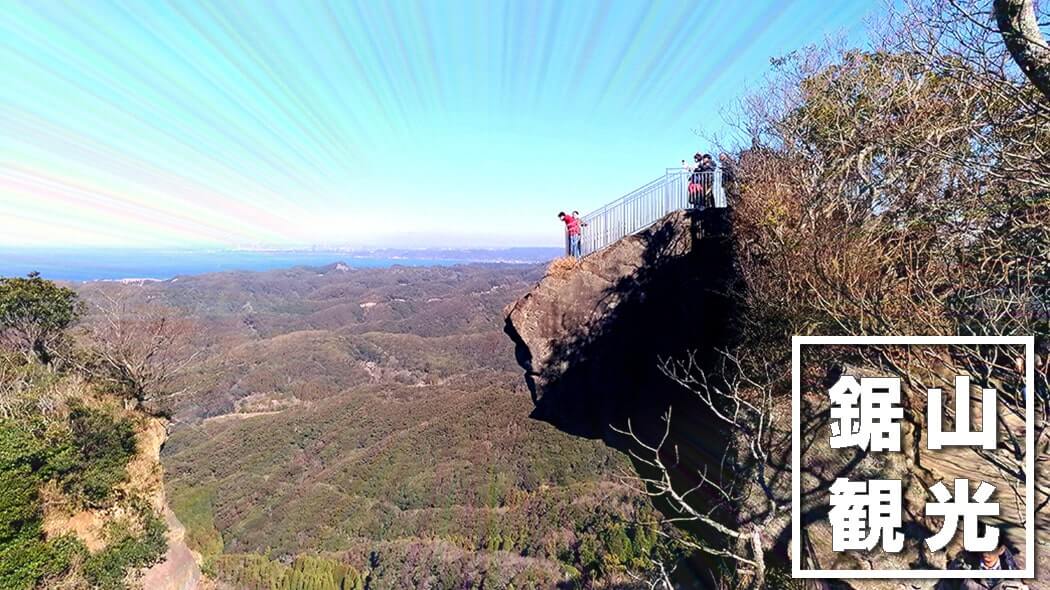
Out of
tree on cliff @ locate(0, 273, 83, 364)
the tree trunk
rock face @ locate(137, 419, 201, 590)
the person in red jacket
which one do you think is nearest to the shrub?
rock face @ locate(137, 419, 201, 590)

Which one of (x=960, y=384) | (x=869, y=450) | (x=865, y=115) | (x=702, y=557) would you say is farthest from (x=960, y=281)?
(x=702, y=557)

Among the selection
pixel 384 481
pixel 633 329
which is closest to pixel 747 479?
pixel 633 329

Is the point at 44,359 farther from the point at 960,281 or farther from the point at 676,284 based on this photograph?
the point at 960,281

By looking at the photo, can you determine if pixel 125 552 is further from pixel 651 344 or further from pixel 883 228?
pixel 883 228

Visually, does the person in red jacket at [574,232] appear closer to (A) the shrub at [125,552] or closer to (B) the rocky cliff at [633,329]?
(B) the rocky cliff at [633,329]

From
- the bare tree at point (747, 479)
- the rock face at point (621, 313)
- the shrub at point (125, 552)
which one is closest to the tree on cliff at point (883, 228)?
the bare tree at point (747, 479)

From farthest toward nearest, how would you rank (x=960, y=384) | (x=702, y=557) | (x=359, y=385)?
1. (x=359, y=385)
2. (x=702, y=557)
3. (x=960, y=384)
